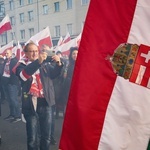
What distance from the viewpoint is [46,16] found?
2823 cm

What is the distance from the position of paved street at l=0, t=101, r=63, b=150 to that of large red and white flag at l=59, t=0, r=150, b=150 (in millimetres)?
2502

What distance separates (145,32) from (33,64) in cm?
200

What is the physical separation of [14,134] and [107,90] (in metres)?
3.43

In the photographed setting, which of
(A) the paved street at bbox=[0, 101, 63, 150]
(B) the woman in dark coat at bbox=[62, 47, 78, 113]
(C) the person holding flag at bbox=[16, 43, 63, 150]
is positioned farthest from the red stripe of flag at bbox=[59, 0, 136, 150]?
(B) the woman in dark coat at bbox=[62, 47, 78, 113]

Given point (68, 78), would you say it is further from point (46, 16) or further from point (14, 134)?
point (46, 16)

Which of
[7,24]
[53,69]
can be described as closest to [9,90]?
[7,24]

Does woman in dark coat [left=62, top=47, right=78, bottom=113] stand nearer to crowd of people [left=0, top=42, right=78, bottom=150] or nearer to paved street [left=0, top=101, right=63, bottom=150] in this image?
paved street [left=0, top=101, right=63, bottom=150]

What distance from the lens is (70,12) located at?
2570cm

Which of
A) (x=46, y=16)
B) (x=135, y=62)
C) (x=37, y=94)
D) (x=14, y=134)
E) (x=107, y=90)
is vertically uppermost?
(x=46, y=16)

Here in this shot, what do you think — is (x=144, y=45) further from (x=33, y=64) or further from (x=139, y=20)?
(x=33, y=64)

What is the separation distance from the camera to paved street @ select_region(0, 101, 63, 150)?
155 inches

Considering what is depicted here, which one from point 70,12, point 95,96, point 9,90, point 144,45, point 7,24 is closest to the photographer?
point 144,45

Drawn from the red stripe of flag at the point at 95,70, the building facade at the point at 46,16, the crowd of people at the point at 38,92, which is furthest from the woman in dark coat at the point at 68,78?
the building facade at the point at 46,16

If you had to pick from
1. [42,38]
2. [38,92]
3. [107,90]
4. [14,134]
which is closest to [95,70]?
[107,90]
